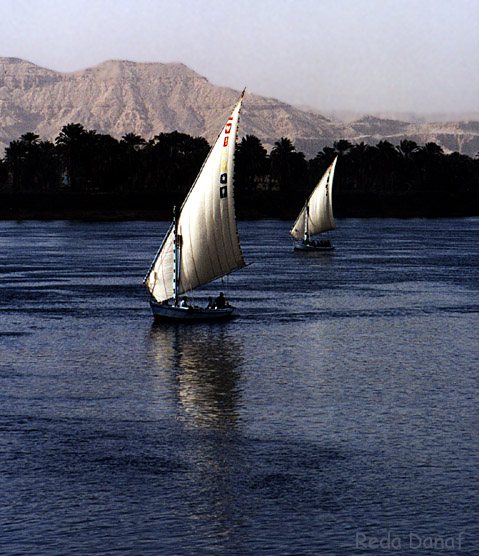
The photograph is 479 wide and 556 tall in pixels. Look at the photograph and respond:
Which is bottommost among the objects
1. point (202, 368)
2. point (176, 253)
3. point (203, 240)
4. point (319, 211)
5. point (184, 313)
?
point (202, 368)

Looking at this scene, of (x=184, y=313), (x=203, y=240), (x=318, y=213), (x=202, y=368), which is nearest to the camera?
(x=202, y=368)

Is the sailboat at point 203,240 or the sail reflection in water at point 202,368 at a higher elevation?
the sailboat at point 203,240

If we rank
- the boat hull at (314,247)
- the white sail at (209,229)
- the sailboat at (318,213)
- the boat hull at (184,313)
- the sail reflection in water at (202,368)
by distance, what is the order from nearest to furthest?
the sail reflection in water at (202,368), the white sail at (209,229), the boat hull at (184,313), the boat hull at (314,247), the sailboat at (318,213)

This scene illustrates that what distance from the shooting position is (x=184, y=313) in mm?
71062

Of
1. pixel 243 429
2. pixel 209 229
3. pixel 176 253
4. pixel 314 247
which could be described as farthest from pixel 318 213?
pixel 243 429

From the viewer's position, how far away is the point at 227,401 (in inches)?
1829

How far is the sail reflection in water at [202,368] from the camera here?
44188mm

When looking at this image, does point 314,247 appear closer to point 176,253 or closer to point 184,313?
point 184,313

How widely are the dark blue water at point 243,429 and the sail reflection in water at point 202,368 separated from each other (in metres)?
0.19

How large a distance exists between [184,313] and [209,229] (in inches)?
255

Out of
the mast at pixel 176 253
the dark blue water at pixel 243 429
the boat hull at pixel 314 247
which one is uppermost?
the mast at pixel 176 253

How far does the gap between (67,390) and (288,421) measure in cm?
1271

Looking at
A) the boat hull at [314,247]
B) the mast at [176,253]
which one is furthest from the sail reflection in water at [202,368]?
the boat hull at [314,247]

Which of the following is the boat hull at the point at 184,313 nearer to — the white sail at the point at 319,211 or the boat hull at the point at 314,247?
the boat hull at the point at 314,247
